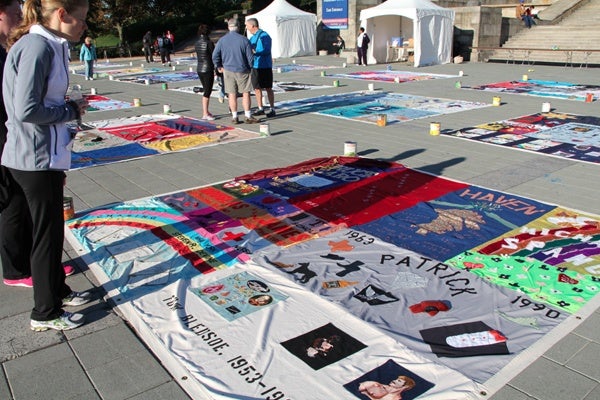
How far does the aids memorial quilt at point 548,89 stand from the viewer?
40.0 ft

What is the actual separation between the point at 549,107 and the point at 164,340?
9506 millimetres

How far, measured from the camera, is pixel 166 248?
167 inches

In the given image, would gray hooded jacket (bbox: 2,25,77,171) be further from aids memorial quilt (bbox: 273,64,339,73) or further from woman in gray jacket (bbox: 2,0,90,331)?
aids memorial quilt (bbox: 273,64,339,73)

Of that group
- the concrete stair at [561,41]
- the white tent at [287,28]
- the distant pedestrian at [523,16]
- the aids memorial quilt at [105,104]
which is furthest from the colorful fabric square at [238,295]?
the distant pedestrian at [523,16]

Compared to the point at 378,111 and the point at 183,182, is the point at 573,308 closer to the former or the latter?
the point at 183,182

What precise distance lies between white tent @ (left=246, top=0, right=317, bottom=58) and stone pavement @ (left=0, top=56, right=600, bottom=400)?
13590 mm

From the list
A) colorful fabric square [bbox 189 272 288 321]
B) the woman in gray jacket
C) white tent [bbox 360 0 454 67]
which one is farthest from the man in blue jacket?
white tent [bbox 360 0 454 67]

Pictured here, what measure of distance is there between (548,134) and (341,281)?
6.08m

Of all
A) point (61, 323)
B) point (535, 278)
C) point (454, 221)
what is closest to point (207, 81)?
point (454, 221)

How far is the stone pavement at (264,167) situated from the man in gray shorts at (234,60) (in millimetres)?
750

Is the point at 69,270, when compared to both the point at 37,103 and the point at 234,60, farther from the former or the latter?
the point at 234,60

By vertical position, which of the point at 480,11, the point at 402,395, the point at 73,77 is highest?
the point at 480,11

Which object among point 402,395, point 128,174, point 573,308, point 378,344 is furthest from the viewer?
point 128,174

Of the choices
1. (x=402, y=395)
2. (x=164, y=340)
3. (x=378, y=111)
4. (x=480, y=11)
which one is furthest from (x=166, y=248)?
(x=480, y=11)
